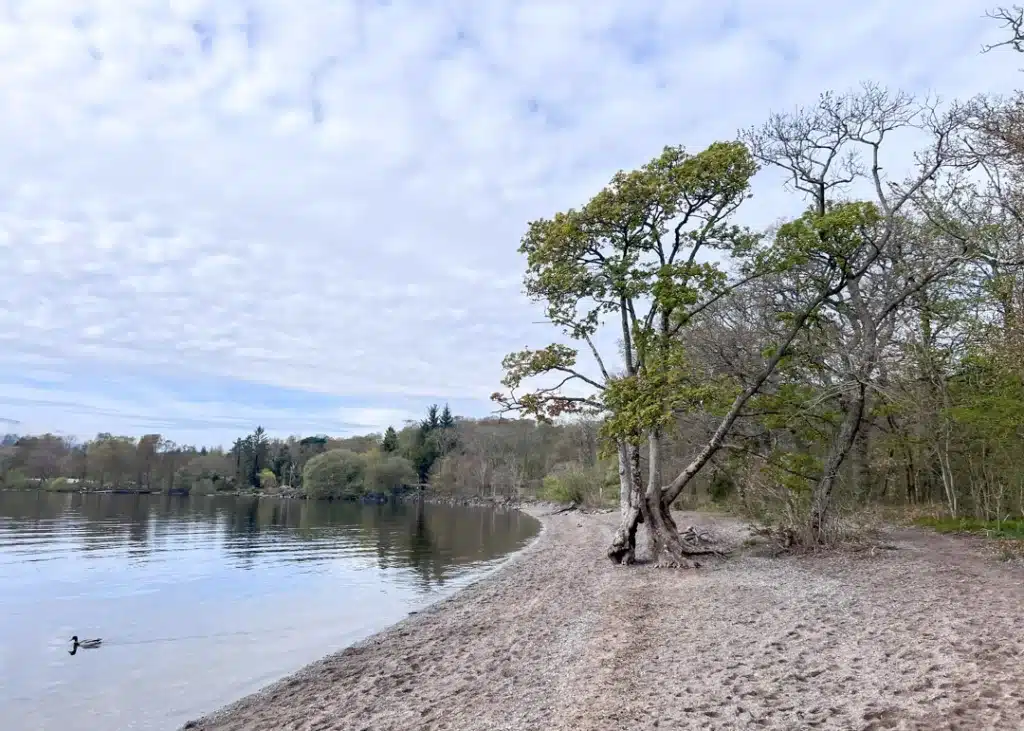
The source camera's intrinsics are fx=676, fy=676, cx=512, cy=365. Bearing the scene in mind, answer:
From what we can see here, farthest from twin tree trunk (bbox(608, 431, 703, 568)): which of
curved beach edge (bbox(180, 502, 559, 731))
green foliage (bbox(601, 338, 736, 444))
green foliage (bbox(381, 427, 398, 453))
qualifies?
green foliage (bbox(381, 427, 398, 453))

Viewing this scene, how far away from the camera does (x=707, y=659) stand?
25.9ft

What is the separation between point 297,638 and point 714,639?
9203 mm

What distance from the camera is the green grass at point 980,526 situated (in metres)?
17.4

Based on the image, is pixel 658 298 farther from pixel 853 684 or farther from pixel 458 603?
pixel 853 684

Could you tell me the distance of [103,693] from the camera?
10.5 metres

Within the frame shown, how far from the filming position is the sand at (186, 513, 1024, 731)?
602cm

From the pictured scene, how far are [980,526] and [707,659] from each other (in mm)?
16209

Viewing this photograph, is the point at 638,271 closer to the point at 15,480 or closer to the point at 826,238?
the point at 826,238

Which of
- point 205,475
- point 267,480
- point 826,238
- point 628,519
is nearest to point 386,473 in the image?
point 267,480

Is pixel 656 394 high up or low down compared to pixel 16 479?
up

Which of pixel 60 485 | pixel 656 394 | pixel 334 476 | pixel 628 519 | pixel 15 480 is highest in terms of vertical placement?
pixel 656 394

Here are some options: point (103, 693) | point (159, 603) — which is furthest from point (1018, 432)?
point (159, 603)

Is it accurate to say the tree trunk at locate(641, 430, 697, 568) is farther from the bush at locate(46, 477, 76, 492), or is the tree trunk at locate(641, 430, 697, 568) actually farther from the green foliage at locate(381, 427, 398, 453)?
the bush at locate(46, 477, 76, 492)

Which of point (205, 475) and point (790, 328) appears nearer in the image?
point (790, 328)
